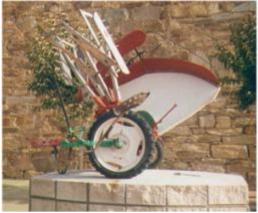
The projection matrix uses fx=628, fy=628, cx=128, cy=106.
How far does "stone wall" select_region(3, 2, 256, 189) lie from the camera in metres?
8.71

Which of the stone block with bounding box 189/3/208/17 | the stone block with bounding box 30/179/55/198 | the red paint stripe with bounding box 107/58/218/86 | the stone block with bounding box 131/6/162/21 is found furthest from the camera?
the stone block with bounding box 131/6/162/21

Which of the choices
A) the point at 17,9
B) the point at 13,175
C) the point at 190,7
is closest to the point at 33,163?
the point at 13,175

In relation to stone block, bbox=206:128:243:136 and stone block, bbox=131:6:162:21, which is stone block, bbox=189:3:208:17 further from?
stone block, bbox=206:128:243:136

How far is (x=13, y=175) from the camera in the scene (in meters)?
9.37

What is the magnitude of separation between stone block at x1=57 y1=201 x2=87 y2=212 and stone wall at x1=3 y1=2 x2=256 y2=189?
465 centimetres

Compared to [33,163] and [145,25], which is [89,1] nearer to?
[145,25]

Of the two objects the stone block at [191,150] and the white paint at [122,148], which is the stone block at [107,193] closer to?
the white paint at [122,148]

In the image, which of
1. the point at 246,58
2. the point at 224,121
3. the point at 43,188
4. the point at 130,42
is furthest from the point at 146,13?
the point at 43,188

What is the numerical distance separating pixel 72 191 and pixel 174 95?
1.10m

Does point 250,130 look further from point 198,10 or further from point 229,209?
point 229,209

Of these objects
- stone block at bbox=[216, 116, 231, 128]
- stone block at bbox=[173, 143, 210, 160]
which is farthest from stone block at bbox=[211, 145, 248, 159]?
stone block at bbox=[216, 116, 231, 128]

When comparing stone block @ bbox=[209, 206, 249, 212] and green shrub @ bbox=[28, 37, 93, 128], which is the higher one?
green shrub @ bbox=[28, 37, 93, 128]

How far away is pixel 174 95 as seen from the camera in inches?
184

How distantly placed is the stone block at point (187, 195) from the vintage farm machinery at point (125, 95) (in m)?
0.31
